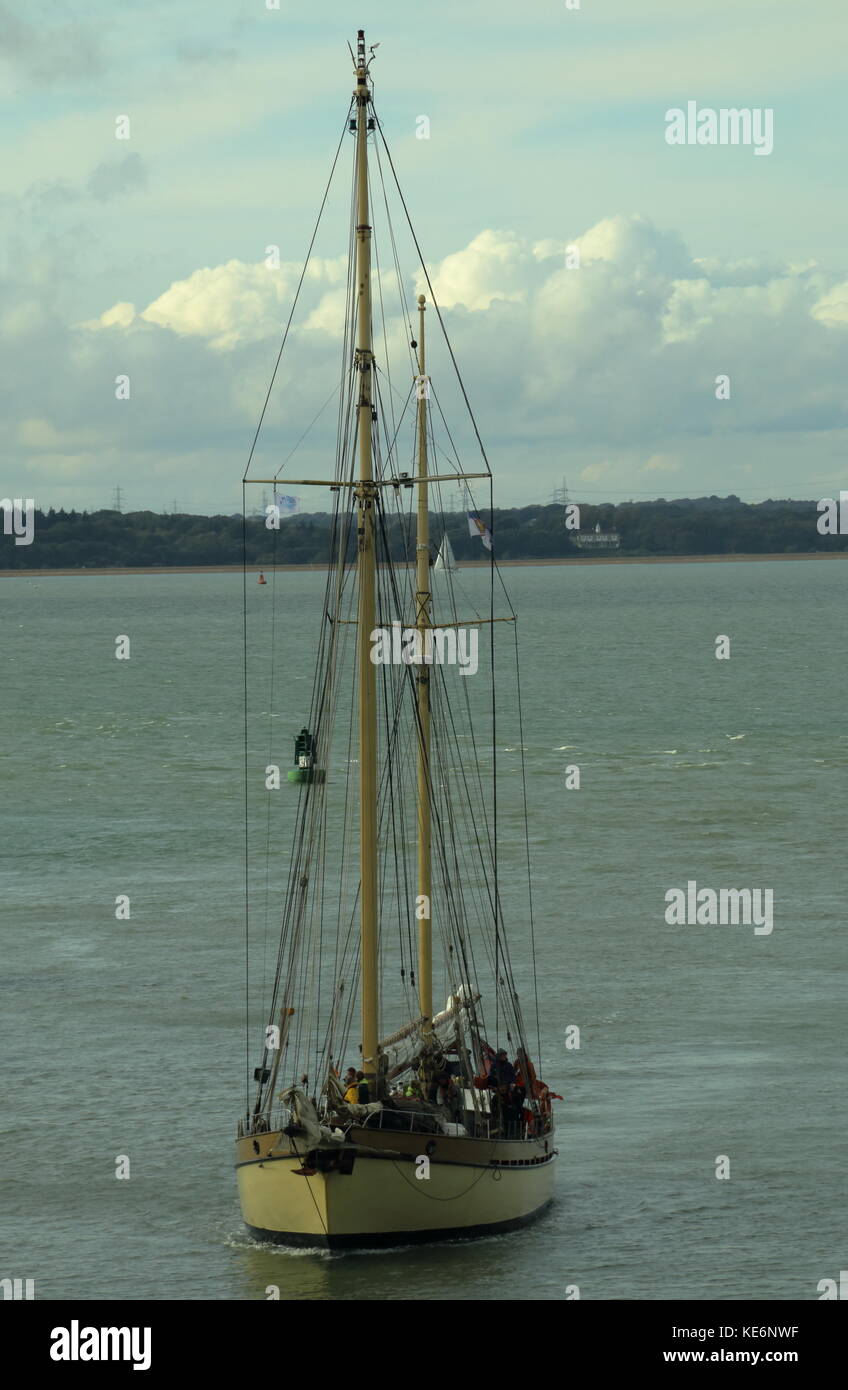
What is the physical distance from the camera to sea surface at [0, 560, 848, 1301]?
3609 centimetres

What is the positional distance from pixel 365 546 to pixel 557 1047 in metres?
17.0

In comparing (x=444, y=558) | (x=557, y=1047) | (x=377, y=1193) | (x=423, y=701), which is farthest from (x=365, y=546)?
(x=557, y=1047)

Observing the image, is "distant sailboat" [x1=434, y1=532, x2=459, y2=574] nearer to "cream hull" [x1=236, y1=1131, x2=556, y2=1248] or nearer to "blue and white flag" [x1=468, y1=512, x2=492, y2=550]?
"blue and white flag" [x1=468, y1=512, x2=492, y2=550]

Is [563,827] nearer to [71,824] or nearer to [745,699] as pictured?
[71,824]

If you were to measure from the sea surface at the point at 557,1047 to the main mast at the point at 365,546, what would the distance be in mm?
5276

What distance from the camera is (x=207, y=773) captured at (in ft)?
347

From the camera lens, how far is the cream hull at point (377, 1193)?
34.0 m

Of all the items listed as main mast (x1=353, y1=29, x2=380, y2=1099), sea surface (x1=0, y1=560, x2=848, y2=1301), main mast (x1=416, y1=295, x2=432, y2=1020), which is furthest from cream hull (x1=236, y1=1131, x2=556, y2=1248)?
main mast (x1=416, y1=295, x2=432, y2=1020)

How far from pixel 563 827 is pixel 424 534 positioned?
4112 cm

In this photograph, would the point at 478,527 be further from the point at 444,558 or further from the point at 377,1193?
the point at 377,1193

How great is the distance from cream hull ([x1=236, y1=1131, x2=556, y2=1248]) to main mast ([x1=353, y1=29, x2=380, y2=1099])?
2.49 meters

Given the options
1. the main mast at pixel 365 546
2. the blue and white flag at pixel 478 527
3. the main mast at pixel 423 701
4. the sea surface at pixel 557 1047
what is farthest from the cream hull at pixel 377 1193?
the blue and white flag at pixel 478 527

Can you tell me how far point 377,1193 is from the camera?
113 feet

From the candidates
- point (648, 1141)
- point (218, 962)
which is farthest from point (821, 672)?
point (648, 1141)
